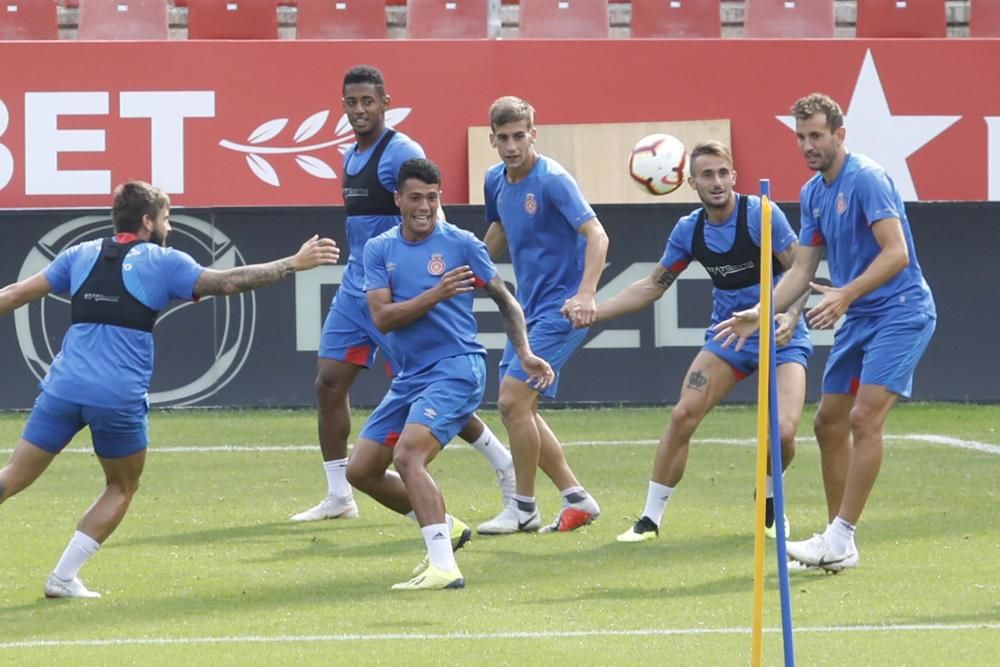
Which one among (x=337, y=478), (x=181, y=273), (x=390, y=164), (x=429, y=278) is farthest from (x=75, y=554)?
(x=390, y=164)

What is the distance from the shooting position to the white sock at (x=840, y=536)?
8.45 m

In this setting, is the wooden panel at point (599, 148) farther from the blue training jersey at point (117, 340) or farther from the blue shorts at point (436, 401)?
the blue training jersey at point (117, 340)

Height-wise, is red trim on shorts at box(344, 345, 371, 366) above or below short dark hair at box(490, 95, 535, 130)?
below

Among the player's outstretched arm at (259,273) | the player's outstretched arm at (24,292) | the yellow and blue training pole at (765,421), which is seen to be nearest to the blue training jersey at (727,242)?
the player's outstretched arm at (259,273)

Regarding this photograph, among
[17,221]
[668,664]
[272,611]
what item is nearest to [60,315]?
[17,221]

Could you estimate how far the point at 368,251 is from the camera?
8734 mm

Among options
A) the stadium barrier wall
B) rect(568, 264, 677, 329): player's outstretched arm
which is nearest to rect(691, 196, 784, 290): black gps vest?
rect(568, 264, 677, 329): player's outstretched arm

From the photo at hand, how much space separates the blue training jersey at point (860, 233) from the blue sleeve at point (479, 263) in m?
1.54

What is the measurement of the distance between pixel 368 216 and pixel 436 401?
230 centimetres

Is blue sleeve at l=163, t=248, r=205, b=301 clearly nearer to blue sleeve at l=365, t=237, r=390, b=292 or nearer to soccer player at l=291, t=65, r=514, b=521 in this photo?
blue sleeve at l=365, t=237, r=390, b=292

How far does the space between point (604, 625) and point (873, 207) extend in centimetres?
243

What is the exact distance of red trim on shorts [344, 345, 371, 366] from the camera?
10484mm

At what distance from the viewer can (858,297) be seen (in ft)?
26.9

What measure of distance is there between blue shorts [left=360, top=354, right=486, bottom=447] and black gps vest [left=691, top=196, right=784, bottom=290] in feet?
5.05
